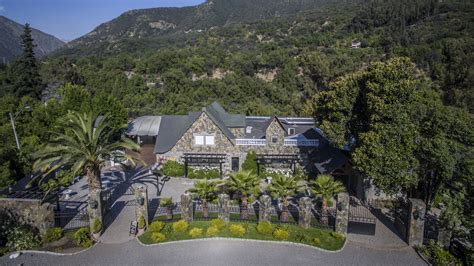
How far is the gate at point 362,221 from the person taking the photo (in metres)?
19.0

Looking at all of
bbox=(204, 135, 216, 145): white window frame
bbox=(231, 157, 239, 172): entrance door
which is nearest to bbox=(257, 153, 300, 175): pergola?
bbox=(231, 157, 239, 172): entrance door

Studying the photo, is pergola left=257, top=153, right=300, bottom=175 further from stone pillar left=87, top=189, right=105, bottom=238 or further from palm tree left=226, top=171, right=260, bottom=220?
stone pillar left=87, top=189, right=105, bottom=238

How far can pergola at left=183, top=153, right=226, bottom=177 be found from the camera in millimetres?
29938

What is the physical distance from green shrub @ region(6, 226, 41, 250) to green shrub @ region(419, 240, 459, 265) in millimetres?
22152

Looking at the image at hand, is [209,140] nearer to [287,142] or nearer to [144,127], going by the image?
[287,142]

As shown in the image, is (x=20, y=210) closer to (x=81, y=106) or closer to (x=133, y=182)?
(x=133, y=182)

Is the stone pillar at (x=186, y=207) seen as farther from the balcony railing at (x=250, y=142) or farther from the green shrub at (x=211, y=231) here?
the balcony railing at (x=250, y=142)

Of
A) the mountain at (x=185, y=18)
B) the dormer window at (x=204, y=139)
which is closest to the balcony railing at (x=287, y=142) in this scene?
the dormer window at (x=204, y=139)

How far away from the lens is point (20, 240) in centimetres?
1719

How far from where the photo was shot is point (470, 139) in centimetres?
1794

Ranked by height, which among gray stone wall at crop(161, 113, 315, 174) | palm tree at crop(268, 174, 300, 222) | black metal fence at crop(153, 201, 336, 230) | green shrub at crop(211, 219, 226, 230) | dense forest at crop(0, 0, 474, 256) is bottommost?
black metal fence at crop(153, 201, 336, 230)

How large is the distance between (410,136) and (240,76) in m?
57.6

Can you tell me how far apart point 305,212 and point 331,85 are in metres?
Answer: 11.2

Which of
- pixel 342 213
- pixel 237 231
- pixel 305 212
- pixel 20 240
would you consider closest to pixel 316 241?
pixel 305 212
